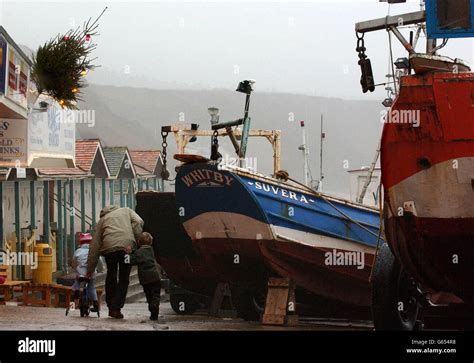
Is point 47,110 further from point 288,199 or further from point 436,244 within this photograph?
point 436,244

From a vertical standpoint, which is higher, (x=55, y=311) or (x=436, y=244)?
(x=436, y=244)

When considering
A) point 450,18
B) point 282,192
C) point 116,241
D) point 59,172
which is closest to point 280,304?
point 282,192

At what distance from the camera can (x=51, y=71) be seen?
58.6 feet

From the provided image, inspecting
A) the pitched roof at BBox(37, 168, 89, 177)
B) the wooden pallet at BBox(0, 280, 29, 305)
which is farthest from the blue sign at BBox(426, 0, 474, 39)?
the pitched roof at BBox(37, 168, 89, 177)

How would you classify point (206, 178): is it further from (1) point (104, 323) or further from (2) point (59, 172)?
(2) point (59, 172)

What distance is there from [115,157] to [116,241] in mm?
20431

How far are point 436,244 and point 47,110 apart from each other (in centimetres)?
1025

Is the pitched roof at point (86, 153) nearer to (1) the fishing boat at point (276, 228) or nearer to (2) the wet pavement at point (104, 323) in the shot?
(2) the wet pavement at point (104, 323)

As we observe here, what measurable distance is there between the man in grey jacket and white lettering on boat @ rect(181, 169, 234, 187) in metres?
1.82

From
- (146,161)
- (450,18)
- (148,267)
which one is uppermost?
(450,18)

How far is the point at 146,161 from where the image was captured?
39281 mm

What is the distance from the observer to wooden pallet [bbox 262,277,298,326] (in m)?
15.1

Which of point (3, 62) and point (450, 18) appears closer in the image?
point (450, 18)
